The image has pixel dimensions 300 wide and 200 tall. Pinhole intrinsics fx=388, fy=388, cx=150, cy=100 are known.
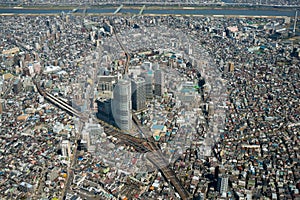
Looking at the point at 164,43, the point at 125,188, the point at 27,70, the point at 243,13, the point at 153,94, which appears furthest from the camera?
the point at 243,13

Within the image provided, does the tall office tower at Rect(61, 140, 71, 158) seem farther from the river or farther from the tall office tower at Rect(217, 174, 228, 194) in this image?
the river

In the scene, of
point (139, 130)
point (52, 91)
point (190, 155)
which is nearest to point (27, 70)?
point (52, 91)

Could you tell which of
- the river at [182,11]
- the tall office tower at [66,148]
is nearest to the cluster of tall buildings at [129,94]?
the tall office tower at [66,148]

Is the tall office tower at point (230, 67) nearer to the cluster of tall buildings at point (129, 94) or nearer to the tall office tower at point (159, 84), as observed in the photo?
the cluster of tall buildings at point (129, 94)

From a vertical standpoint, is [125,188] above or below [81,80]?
below

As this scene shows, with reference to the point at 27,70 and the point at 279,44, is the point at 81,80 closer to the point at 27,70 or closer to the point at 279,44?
the point at 27,70

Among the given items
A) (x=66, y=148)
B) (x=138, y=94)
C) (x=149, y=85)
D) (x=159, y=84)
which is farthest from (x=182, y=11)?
(x=66, y=148)
